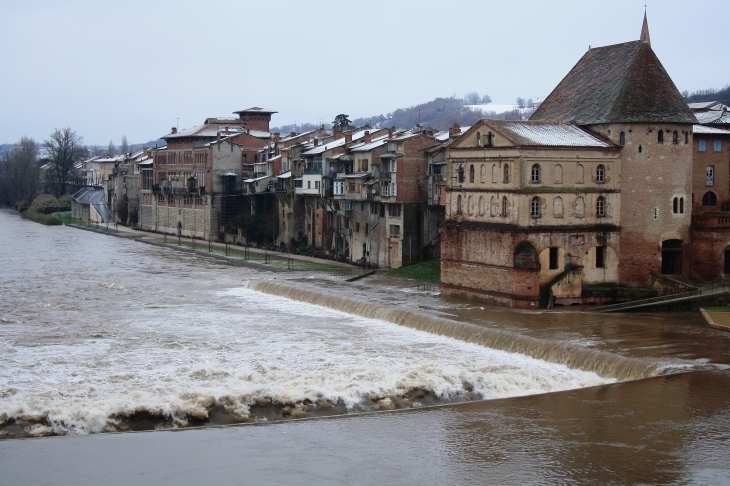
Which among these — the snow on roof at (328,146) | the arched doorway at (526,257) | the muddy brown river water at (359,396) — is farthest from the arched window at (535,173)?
the snow on roof at (328,146)

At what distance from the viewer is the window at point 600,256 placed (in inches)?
1622

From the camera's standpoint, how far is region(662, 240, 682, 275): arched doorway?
41906mm

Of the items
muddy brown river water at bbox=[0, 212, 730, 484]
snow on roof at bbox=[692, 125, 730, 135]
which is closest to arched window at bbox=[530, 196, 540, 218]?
muddy brown river water at bbox=[0, 212, 730, 484]

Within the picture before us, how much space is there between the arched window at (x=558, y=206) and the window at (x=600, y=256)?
235 cm

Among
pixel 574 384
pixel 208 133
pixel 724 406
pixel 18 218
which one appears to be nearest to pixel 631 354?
pixel 574 384

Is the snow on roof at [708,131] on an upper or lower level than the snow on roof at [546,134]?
upper

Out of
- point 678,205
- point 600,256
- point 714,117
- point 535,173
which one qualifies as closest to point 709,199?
point 714,117

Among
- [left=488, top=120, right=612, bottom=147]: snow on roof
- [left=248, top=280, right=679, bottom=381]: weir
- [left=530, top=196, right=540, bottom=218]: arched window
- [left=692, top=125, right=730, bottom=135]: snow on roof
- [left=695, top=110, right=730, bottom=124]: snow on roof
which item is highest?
[left=695, top=110, right=730, bottom=124]: snow on roof

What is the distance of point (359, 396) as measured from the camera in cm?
A: 2677

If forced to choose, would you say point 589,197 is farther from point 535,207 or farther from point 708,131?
point 708,131

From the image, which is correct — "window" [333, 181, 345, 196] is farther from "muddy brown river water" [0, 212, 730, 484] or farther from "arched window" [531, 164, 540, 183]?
"arched window" [531, 164, 540, 183]

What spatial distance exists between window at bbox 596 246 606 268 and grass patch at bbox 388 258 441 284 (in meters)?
9.65

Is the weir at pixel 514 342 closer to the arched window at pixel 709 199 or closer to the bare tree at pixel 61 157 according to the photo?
the arched window at pixel 709 199

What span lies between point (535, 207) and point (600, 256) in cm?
371
